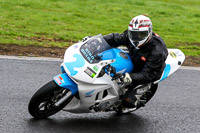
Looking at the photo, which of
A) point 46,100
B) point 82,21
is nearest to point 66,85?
point 46,100

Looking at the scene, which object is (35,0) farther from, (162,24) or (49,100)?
(49,100)

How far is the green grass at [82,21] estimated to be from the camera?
37.9 ft

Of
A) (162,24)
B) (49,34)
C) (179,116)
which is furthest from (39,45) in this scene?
(162,24)

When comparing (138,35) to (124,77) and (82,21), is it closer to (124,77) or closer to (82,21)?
(124,77)

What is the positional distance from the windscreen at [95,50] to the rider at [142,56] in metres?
0.36

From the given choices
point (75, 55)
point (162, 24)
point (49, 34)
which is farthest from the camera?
point (162, 24)

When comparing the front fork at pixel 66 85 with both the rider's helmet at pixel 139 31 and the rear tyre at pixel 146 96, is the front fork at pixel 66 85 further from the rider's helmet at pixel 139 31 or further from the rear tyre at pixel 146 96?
the rear tyre at pixel 146 96

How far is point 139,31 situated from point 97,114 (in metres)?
1.61

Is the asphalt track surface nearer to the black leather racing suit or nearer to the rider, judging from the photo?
the rider

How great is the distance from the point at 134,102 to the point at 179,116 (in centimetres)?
117

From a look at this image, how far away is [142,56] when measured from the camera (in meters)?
5.60

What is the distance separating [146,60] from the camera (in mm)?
5609

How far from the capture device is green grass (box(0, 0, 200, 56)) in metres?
11.6

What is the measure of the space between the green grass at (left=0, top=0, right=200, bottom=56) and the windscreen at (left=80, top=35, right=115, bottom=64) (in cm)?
511
